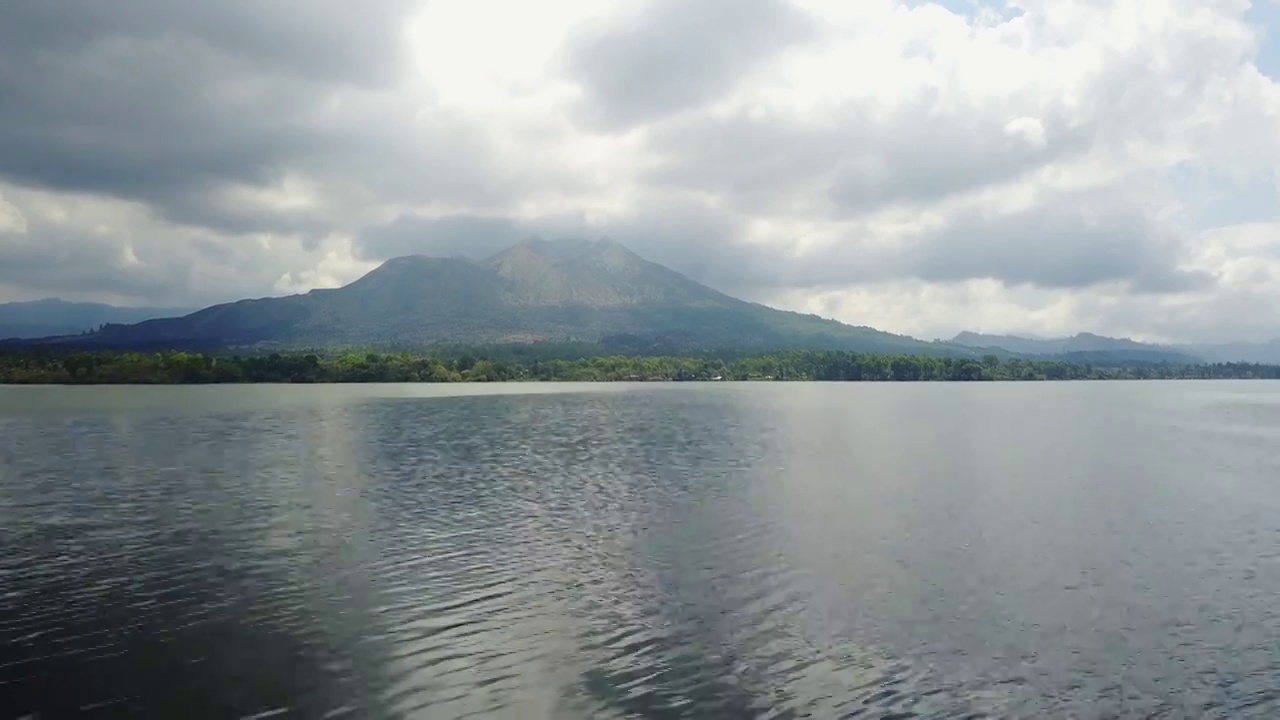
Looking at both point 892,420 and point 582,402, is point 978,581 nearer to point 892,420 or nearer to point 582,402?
point 892,420

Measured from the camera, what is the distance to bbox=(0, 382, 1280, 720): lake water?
14.7 metres

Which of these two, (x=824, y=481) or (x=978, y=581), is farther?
(x=824, y=481)

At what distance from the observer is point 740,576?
2278 centimetres

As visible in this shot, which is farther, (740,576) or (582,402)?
(582,402)

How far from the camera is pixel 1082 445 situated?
61562 millimetres

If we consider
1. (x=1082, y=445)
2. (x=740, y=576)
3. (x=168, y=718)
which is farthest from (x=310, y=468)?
(x=1082, y=445)

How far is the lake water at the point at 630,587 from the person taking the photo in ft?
48.3

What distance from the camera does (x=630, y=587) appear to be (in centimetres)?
2138

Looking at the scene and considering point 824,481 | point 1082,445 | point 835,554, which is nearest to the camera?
point 835,554

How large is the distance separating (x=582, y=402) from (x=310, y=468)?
74.1m

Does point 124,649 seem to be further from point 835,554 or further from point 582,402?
point 582,402

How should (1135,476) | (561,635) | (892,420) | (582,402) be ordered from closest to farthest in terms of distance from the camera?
(561,635), (1135,476), (892,420), (582,402)

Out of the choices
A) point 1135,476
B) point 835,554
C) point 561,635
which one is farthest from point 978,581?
point 1135,476

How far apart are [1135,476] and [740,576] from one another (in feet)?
105
